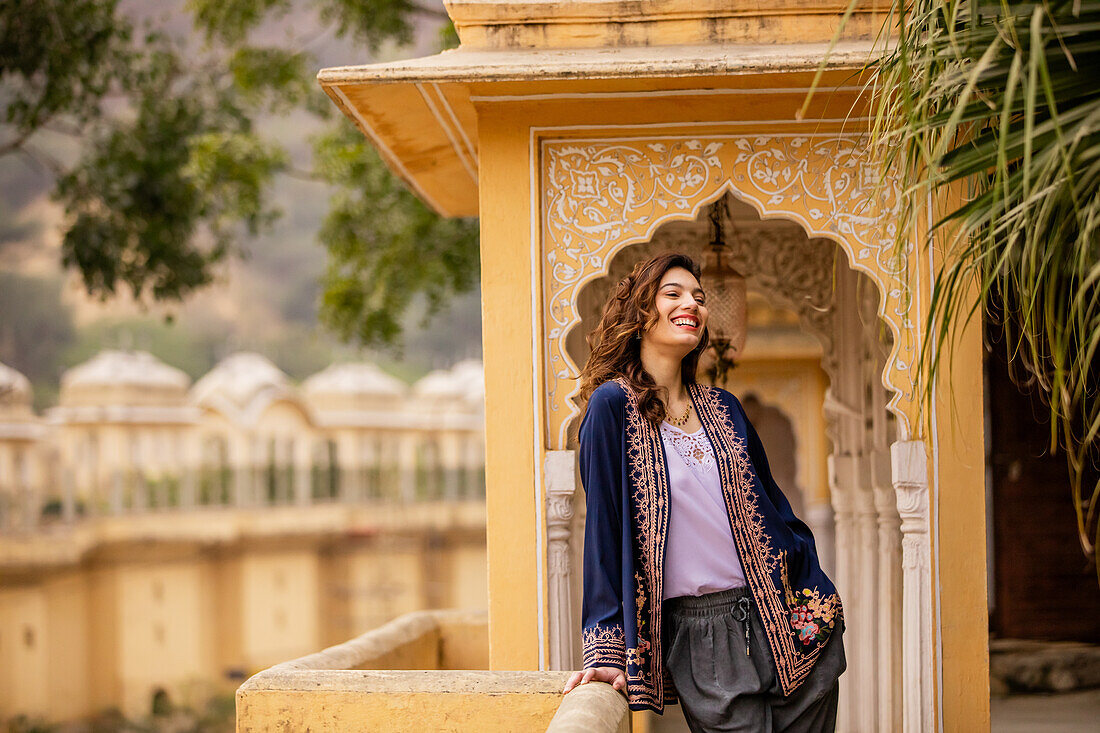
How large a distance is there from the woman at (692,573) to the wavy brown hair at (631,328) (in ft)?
0.04


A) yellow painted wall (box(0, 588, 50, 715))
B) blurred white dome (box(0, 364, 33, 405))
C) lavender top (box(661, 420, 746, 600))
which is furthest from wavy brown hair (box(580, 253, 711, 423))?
yellow painted wall (box(0, 588, 50, 715))

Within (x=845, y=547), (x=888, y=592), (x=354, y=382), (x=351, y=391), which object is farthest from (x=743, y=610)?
(x=354, y=382)

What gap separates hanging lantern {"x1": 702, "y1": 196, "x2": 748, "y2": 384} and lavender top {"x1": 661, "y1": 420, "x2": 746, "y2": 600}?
78.0 inches

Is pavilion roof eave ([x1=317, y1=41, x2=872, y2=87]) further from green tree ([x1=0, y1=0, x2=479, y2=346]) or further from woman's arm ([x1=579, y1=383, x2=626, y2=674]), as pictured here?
green tree ([x1=0, y1=0, x2=479, y2=346])

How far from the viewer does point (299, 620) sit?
83.7 feet

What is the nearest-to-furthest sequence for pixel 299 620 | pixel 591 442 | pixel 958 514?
pixel 591 442
pixel 958 514
pixel 299 620

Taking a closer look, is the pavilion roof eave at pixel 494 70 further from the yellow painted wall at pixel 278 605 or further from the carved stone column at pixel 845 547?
the yellow painted wall at pixel 278 605

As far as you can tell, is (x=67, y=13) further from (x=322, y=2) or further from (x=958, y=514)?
(x=958, y=514)

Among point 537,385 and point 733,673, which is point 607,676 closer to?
point 733,673

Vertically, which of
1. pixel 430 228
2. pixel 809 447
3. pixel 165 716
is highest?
pixel 430 228

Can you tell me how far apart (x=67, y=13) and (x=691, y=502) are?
10183 millimetres

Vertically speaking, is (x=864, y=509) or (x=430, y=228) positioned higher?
(x=430, y=228)

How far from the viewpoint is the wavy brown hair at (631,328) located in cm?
297

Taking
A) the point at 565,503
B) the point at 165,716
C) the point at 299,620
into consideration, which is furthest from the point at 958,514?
the point at 299,620
